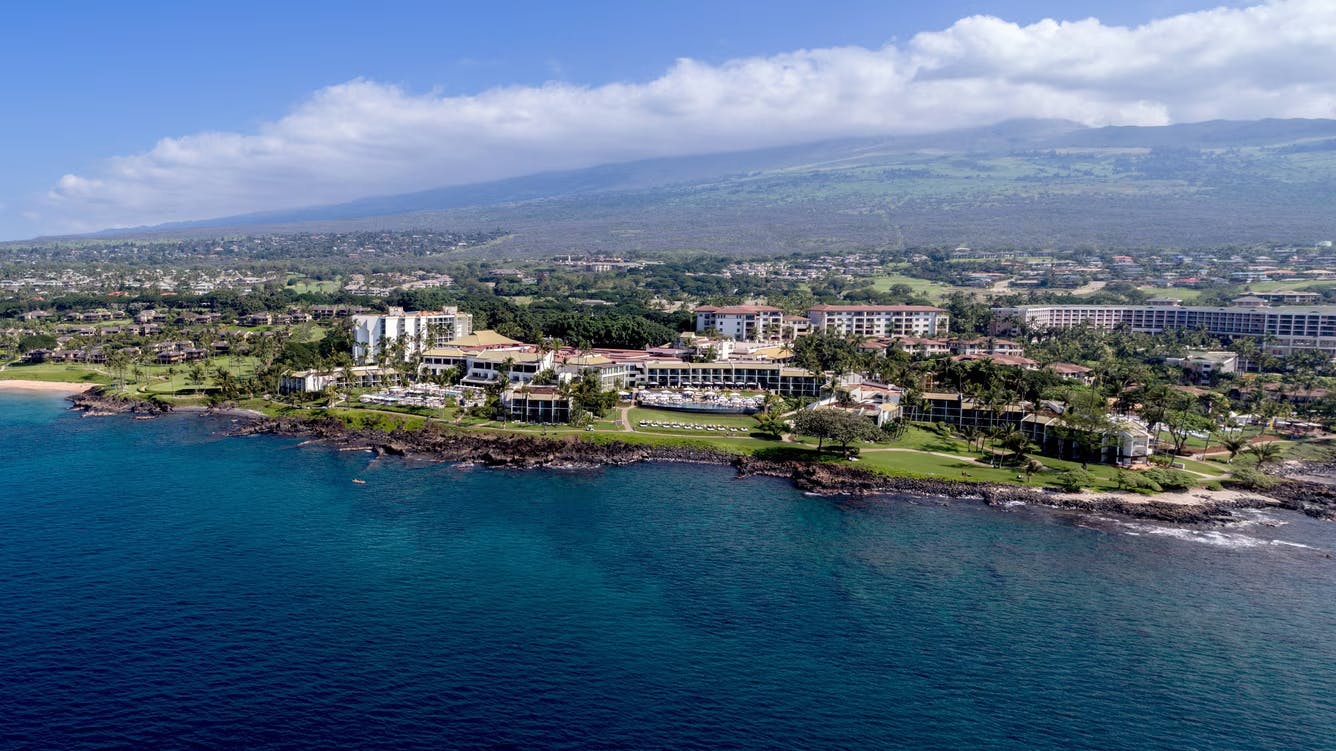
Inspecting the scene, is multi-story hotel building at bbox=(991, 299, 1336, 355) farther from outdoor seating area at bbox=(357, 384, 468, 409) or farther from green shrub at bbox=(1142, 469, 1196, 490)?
outdoor seating area at bbox=(357, 384, 468, 409)

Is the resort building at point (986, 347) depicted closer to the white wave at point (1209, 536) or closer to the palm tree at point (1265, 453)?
the palm tree at point (1265, 453)

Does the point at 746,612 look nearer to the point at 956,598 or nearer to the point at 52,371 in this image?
the point at 956,598

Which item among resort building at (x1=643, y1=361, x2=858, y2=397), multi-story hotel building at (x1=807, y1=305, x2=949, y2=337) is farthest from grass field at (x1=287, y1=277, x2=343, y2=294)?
resort building at (x1=643, y1=361, x2=858, y2=397)

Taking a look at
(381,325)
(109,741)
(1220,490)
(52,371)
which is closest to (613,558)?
(109,741)

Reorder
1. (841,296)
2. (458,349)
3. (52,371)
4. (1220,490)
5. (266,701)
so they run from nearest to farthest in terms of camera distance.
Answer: (266,701), (1220,490), (458,349), (52,371), (841,296)

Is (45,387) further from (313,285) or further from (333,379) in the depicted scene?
(313,285)
